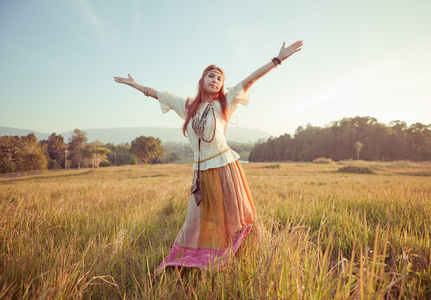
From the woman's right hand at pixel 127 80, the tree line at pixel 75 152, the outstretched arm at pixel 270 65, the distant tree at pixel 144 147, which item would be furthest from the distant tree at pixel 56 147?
the outstretched arm at pixel 270 65

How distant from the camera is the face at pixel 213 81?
2.56 metres

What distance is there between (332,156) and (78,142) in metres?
75.4

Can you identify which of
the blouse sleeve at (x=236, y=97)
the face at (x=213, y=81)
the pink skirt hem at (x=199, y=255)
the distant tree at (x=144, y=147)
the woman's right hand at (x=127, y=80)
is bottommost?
the pink skirt hem at (x=199, y=255)

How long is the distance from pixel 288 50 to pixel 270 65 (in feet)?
1.21

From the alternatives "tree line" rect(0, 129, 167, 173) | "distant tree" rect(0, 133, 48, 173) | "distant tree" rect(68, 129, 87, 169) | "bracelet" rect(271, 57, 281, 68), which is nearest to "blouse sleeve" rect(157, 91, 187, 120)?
"bracelet" rect(271, 57, 281, 68)

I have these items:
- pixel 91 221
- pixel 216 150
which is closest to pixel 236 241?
pixel 216 150

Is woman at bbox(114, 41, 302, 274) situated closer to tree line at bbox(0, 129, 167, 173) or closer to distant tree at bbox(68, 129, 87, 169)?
tree line at bbox(0, 129, 167, 173)

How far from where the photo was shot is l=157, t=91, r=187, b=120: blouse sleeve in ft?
9.43

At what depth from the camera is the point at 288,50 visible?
258 cm

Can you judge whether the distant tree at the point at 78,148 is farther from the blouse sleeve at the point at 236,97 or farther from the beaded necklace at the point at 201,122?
the blouse sleeve at the point at 236,97

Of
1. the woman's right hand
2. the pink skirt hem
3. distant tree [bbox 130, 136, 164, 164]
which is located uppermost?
distant tree [bbox 130, 136, 164, 164]

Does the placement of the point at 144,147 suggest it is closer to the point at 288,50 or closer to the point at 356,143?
the point at 288,50

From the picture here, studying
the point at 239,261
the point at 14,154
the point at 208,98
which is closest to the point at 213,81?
the point at 208,98

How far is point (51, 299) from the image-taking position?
47.0 inches
